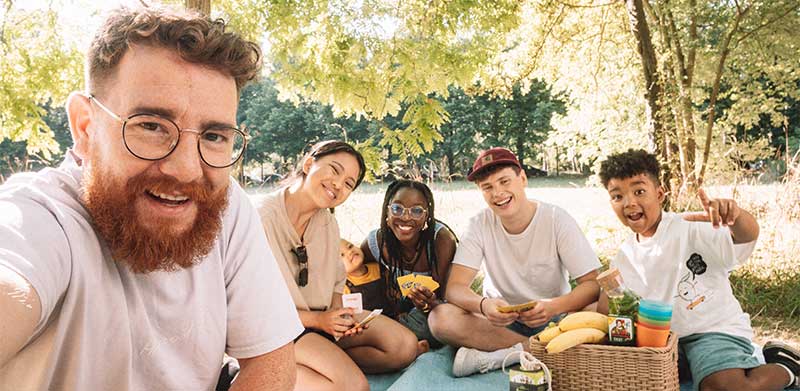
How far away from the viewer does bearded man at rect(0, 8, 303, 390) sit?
4.10 ft

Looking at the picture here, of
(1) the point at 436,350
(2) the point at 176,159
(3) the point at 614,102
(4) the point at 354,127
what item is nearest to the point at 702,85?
(3) the point at 614,102

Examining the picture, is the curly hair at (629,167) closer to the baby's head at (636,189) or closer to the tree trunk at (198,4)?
the baby's head at (636,189)

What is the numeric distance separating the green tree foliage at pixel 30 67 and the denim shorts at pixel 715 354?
6246mm

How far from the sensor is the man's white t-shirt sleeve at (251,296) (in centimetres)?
165

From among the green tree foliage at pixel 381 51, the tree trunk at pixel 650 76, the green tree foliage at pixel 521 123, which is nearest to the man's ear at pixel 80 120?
the green tree foliage at pixel 381 51

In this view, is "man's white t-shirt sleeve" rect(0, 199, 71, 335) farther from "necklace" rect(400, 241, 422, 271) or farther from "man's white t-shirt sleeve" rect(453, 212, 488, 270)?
"necklace" rect(400, 241, 422, 271)

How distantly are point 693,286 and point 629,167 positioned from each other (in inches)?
31.7

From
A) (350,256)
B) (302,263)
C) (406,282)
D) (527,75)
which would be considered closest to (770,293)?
(406,282)

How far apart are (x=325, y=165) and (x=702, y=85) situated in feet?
31.4

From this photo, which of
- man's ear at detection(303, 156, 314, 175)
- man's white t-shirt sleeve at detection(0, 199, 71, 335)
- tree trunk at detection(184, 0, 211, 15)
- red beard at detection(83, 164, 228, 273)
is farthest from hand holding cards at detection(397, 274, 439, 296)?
man's white t-shirt sleeve at detection(0, 199, 71, 335)

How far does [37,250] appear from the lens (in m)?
1.16

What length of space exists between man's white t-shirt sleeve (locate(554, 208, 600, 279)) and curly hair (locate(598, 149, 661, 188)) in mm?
395

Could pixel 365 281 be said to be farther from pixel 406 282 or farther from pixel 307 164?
pixel 307 164

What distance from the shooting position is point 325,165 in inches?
133
